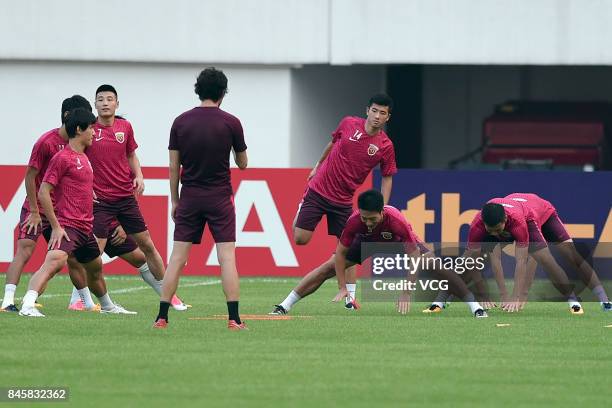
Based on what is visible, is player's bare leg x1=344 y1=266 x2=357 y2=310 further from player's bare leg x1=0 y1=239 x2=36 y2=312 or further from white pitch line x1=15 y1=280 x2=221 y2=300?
white pitch line x1=15 y1=280 x2=221 y2=300

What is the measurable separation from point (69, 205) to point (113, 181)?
1.36 m

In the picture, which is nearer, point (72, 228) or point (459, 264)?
point (72, 228)

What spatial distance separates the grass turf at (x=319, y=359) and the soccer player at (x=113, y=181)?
777mm

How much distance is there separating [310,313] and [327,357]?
13.1 feet

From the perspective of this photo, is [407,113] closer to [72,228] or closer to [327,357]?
[72,228]

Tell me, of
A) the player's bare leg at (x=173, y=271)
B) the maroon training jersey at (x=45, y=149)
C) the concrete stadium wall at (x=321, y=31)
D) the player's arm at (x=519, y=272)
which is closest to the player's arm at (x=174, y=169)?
the player's bare leg at (x=173, y=271)

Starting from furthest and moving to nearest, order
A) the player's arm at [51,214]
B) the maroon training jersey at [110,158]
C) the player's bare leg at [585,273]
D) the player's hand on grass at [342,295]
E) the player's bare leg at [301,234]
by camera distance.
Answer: the player's bare leg at [301,234], the player's hand on grass at [342,295], the player's bare leg at [585,273], the maroon training jersey at [110,158], the player's arm at [51,214]

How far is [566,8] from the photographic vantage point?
2620 cm

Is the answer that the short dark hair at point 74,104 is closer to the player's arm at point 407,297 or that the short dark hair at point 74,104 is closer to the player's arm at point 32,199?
the player's arm at point 32,199

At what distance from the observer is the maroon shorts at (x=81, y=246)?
13508mm

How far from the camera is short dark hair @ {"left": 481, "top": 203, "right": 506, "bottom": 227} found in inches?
545

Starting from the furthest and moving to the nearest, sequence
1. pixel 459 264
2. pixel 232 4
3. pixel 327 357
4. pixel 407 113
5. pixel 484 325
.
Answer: pixel 407 113, pixel 232 4, pixel 459 264, pixel 484 325, pixel 327 357

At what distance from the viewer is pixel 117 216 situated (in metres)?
15.0

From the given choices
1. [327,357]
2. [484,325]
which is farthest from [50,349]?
[484,325]
